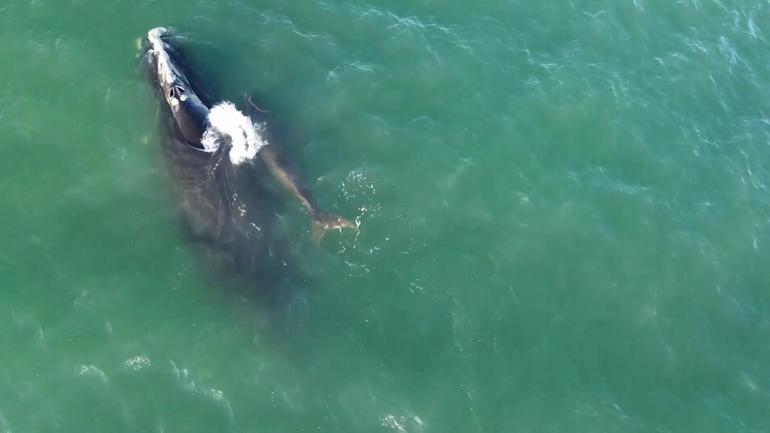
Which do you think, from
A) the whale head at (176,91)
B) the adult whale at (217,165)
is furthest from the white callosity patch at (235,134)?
the whale head at (176,91)

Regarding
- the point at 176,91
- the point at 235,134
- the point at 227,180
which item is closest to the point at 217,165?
the point at 227,180

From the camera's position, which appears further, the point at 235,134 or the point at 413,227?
the point at 235,134

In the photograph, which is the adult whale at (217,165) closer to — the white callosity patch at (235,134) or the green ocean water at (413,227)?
the white callosity patch at (235,134)

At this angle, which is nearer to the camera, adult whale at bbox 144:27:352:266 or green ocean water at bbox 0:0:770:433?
green ocean water at bbox 0:0:770:433

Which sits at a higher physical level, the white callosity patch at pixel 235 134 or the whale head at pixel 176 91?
the whale head at pixel 176 91

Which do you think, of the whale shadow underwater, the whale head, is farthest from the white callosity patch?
the whale head

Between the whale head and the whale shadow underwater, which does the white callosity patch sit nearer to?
the whale shadow underwater

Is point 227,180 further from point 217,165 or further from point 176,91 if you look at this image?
point 176,91
